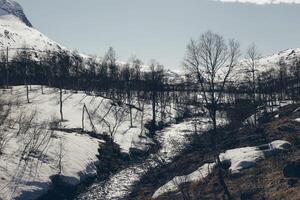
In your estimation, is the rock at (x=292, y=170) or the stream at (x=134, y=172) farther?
the stream at (x=134, y=172)

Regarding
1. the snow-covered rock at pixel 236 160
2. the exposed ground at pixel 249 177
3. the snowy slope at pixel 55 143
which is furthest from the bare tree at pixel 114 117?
the snow-covered rock at pixel 236 160

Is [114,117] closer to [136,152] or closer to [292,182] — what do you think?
[136,152]

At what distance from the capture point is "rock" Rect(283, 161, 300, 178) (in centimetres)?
4028

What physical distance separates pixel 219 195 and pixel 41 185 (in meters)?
23.3

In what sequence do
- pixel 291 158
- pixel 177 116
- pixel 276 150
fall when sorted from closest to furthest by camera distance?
1. pixel 291 158
2. pixel 276 150
3. pixel 177 116

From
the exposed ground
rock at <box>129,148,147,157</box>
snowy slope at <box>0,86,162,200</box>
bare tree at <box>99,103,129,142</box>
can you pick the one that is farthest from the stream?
bare tree at <box>99,103,129,142</box>

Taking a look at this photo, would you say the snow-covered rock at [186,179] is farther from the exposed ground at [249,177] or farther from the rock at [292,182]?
the rock at [292,182]

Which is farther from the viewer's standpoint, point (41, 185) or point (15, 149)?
point (15, 149)

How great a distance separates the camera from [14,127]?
7181 centimetres

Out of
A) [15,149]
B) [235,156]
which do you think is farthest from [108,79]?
[235,156]

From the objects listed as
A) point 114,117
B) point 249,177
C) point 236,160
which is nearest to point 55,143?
point 236,160

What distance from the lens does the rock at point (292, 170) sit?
132 ft

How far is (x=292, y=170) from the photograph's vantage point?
4081 cm

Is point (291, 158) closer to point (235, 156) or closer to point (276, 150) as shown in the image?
point (276, 150)
